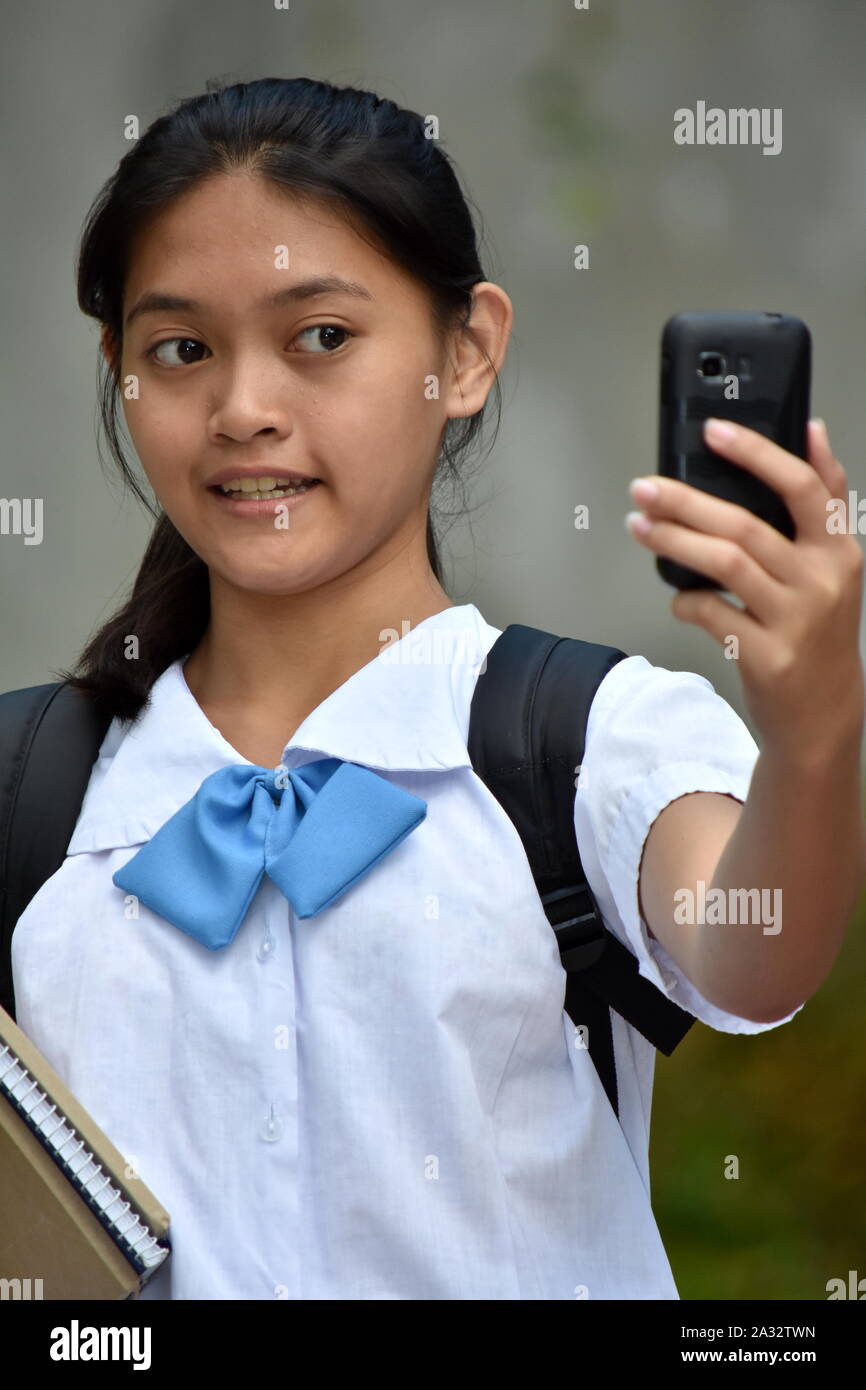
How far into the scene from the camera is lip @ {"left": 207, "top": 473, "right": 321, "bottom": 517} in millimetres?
1555

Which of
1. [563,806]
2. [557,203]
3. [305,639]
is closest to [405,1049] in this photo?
[563,806]

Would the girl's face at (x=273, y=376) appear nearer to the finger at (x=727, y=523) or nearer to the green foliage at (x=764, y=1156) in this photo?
the finger at (x=727, y=523)

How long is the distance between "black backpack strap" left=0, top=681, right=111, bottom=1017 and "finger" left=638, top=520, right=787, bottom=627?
0.75 metres

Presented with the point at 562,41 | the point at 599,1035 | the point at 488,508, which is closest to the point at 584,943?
the point at 599,1035

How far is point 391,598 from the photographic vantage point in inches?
65.9

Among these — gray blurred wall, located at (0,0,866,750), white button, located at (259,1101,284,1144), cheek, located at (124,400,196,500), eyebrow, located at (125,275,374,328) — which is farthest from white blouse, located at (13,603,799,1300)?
gray blurred wall, located at (0,0,866,750)

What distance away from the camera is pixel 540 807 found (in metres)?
1.48

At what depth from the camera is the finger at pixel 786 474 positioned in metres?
1.04

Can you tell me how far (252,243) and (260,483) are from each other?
0.20 metres

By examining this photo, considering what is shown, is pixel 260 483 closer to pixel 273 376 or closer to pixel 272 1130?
pixel 273 376

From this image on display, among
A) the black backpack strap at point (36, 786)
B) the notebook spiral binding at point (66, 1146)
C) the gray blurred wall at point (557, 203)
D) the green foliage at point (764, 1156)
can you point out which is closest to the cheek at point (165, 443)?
the black backpack strap at point (36, 786)

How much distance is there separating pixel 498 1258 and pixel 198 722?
1.75 feet

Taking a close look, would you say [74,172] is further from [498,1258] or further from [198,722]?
[498,1258]
